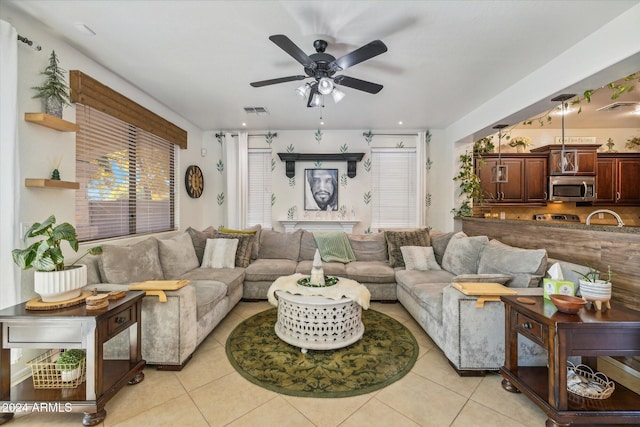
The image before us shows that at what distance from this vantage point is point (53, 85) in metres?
2.11

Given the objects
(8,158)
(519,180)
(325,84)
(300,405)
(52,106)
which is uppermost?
(325,84)

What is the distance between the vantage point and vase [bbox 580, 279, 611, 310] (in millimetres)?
1627

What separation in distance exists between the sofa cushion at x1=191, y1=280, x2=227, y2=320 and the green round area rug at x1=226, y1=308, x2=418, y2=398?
0.39 meters

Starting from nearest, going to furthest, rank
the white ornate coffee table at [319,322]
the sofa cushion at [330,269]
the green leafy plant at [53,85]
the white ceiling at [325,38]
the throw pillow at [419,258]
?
the white ceiling at [325,38], the green leafy plant at [53,85], the white ornate coffee table at [319,322], the throw pillow at [419,258], the sofa cushion at [330,269]

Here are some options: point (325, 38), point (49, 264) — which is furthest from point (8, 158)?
point (325, 38)

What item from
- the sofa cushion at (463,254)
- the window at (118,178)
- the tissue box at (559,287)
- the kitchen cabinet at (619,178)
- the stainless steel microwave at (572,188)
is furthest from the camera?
the kitchen cabinet at (619,178)

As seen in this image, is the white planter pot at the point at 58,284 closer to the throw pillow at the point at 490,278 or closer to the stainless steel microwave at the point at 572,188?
the throw pillow at the point at 490,278

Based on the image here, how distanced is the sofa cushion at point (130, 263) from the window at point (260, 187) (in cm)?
228

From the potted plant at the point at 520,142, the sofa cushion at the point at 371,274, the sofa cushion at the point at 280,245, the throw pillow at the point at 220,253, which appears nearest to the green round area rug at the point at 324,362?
the sofa cushion at the point at 371,274

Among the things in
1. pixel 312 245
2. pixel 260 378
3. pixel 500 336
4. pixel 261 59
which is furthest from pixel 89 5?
pixel 500 336

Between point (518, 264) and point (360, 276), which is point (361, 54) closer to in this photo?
point (518, 264)

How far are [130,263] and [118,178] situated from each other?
1.15 metres

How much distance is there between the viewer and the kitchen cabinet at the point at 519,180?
479 cm

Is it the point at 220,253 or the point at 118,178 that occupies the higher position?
the point at 118,178
